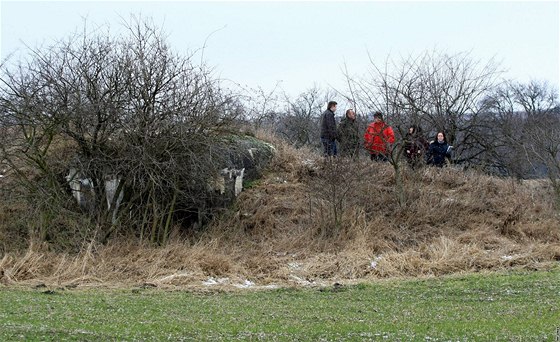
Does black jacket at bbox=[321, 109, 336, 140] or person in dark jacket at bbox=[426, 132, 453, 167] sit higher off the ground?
black jacket at bbox=[321, 109, 336, 140]

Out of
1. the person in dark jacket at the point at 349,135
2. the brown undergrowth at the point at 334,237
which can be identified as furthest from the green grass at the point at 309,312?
the person in dark jacket at the point at 349,135

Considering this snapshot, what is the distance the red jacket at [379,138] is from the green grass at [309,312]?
5834 mm

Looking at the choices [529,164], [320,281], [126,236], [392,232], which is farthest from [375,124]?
[529,164]

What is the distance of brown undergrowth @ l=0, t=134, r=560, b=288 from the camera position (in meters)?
16.8

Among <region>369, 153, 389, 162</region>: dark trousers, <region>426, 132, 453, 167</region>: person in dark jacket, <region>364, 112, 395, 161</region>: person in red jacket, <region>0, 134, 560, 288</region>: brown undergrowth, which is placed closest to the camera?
<region>0, 134, 560, 288</region>: brown undergrowth

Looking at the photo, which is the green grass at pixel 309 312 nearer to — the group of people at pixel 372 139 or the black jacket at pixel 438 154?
the group of people at pixel 372 139

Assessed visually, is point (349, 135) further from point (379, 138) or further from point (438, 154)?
point (438, 154)

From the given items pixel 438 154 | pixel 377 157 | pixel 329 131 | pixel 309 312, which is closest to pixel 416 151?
pixel 377 157

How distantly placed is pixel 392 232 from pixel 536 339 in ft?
36.9

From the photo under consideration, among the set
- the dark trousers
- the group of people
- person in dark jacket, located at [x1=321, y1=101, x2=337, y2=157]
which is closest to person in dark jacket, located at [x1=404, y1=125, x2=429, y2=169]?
the group of people

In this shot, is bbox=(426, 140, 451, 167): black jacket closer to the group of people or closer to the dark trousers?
the group of people

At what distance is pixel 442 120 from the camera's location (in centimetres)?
2867

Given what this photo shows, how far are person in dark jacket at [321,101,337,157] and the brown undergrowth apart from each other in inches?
21.8

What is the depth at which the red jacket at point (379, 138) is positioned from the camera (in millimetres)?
20703
